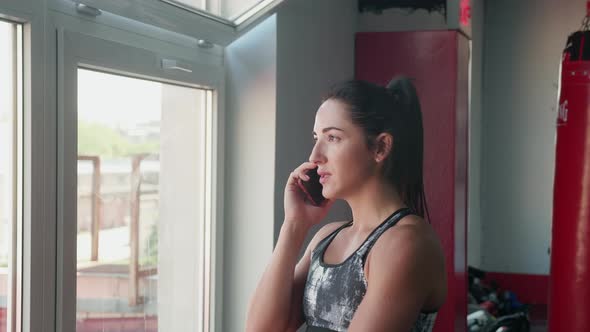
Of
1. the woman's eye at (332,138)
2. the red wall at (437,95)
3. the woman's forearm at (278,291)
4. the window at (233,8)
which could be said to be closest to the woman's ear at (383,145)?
the woman's eye at (332,138)

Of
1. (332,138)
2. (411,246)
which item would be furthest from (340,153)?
(411,246)

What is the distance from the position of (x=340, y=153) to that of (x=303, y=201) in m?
0.22

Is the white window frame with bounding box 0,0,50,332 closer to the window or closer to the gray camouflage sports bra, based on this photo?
the gray camouflage sports bra

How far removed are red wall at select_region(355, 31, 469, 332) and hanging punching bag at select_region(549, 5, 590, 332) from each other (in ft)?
2.10

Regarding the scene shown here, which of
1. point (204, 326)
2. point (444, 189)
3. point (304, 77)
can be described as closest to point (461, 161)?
point (444, 189)

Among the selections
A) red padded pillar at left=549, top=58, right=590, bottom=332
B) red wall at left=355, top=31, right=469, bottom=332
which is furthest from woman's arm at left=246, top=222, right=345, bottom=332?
red padded pillar at left=549, top=58, right=590, bottom=332

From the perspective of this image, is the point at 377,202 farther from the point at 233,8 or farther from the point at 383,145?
the point at 233,8

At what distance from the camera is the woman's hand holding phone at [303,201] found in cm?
213

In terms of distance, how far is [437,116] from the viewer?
3.96 m

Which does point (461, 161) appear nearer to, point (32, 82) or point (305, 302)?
point (305, 302)

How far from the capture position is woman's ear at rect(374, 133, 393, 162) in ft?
6.54

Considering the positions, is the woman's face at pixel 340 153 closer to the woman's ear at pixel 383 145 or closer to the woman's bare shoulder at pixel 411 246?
the woman's ear at pixel 383 145

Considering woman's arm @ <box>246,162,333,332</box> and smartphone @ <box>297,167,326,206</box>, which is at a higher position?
smartphone @ <box>297,167,326,206</box>

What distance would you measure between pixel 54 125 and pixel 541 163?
605 centimetres
